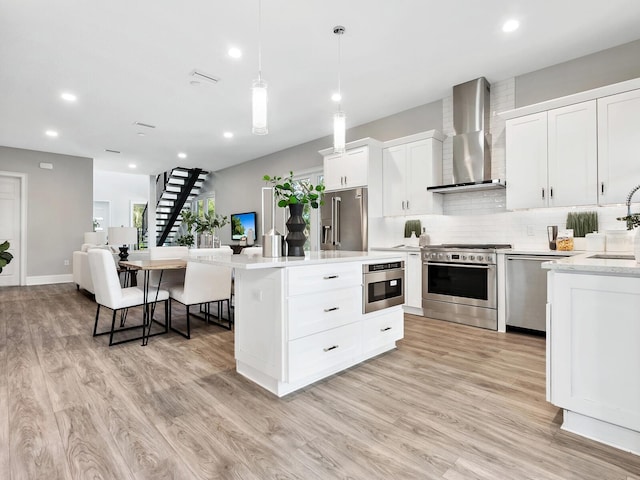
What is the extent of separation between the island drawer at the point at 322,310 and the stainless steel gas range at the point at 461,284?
6.10 feet

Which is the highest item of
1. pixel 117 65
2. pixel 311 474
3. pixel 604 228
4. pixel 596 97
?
pixel 117 65

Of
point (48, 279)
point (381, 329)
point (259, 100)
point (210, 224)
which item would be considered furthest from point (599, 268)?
point (48, 279)

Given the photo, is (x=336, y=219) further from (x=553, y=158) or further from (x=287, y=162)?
(x=553, y=158)

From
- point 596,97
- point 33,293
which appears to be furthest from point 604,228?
point 33,293

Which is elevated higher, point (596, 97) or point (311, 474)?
point (596, 97)

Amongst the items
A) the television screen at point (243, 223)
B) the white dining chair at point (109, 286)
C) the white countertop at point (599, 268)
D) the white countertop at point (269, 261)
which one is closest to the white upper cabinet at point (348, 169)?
the white countertop at point (269, 261)

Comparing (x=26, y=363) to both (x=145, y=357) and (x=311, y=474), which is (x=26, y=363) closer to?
(x=145, y=357)

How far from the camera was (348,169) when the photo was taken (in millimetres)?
4957

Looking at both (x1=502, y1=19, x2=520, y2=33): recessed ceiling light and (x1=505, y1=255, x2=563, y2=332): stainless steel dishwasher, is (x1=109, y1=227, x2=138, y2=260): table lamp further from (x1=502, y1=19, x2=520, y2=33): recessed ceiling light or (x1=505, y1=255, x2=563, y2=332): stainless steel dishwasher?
(x1=502, y1=19, x2=520, y2=33): recessed ceiling light

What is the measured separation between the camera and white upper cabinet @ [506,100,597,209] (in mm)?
3260

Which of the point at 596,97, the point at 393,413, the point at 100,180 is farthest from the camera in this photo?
the point at 100,180

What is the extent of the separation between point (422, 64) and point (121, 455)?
13.5ft

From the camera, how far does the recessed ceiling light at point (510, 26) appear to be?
→ 2.95m

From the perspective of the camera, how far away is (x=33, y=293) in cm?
601
